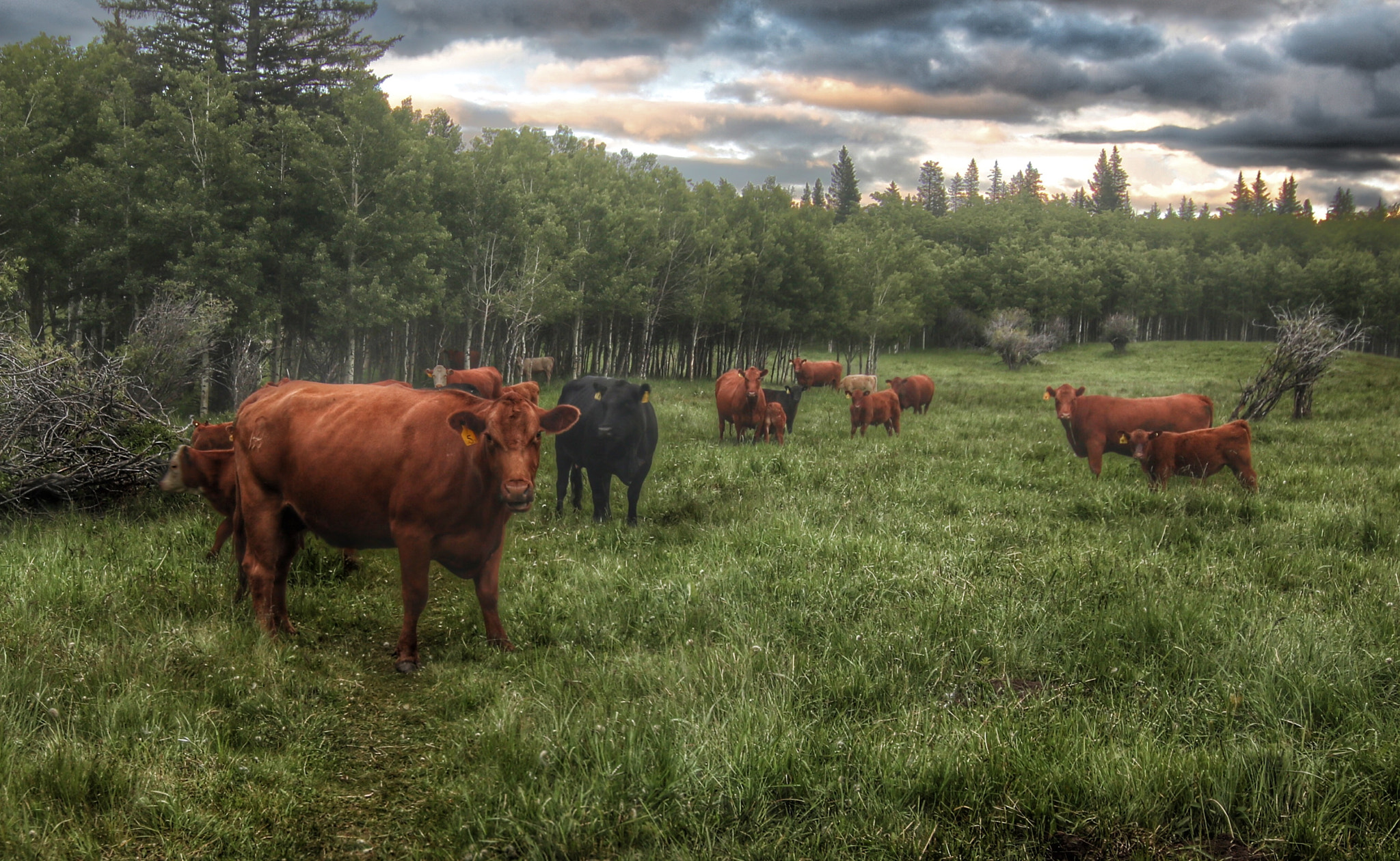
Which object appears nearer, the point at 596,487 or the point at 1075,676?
the point at 1075,676

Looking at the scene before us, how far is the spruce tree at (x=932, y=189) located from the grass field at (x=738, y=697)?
5684 inches

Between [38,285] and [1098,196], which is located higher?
[1098,196]

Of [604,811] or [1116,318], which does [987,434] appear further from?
[1116,318]

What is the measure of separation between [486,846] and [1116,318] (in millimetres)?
82855

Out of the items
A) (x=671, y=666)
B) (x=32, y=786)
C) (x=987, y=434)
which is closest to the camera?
(x=32, y=786)

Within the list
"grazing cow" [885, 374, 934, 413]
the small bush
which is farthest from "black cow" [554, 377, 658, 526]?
the small bush

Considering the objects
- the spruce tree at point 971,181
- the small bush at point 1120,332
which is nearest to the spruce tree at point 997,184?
the spruce tree at point 971,181

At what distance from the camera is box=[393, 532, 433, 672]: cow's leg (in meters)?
5.48

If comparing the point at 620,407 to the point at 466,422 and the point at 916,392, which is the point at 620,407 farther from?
the point at 916,392

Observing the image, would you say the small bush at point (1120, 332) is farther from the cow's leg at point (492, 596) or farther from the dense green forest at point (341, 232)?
the cow's leg at point (492, 596)

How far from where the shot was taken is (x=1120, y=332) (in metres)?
67.9

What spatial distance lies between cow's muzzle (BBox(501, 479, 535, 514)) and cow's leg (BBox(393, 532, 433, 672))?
848 mm

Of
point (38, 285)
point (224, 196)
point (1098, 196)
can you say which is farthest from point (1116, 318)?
point (1098, 196)

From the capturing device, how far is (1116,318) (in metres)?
73.9
